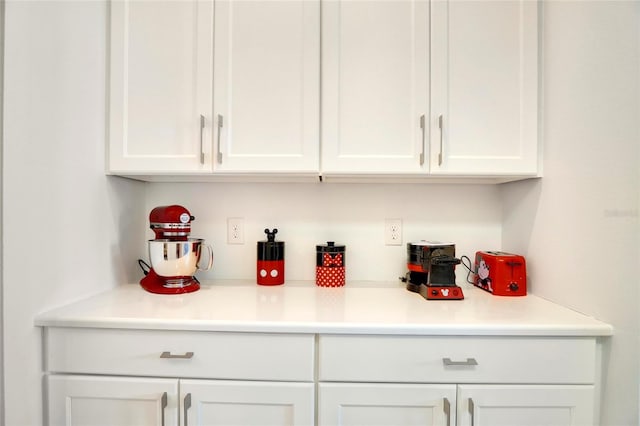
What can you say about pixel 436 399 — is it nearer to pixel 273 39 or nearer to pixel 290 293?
pixel 290 293

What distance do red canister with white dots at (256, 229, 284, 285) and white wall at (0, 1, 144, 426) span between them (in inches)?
24.6

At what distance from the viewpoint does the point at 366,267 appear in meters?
1.59

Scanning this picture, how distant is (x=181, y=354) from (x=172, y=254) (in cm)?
43

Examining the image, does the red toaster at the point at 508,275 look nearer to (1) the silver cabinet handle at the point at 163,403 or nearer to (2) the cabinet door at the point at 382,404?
(2) the cabinet door at the point at 382,404

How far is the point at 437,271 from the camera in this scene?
1277 mm

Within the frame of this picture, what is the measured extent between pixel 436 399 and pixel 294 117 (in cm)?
109

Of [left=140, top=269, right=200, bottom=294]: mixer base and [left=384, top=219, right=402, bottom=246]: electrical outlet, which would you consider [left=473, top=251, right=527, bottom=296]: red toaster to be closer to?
[left=384, top=219, right=402, bottom=246]: electrical outlet

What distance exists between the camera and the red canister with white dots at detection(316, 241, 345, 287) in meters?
1.48

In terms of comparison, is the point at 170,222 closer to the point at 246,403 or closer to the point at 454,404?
the point at 246,403

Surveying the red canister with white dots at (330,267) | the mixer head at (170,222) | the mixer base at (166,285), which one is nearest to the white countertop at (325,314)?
the mixer base at (166,285)

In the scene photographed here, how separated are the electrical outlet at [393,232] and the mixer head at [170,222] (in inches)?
35.9

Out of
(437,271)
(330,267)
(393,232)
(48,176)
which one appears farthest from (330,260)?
(48,176)

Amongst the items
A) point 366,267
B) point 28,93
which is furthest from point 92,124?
point 366,267

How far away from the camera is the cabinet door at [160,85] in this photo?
1271 millimetres
